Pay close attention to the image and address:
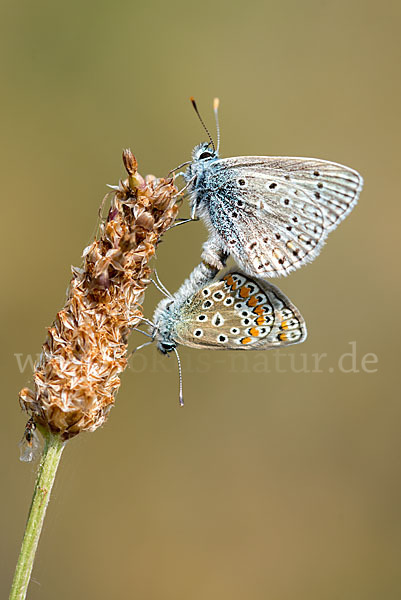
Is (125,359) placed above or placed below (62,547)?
above

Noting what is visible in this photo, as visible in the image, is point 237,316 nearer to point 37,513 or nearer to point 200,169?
point 200,169

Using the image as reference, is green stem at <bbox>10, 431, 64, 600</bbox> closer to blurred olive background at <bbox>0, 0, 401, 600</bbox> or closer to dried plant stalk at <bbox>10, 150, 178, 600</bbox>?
dried plant stalk at <bbox>10, 150, 178, 600</bbox>

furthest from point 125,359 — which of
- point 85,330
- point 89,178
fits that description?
point 89,178

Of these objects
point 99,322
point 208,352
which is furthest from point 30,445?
point 208,352

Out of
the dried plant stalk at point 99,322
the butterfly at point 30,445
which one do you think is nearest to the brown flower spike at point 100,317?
the dried plant stalk at point 99,322

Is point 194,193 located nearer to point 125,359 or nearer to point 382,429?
point 125,359

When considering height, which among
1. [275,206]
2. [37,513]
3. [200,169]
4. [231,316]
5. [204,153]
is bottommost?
[37,513]
